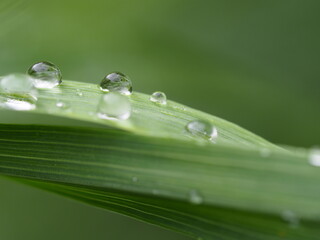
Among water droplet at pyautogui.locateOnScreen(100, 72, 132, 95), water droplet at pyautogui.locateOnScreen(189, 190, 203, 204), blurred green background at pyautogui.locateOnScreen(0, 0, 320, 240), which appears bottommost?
water droplet at pyautogui.locateOnScreen(189, 190, 203, 204)

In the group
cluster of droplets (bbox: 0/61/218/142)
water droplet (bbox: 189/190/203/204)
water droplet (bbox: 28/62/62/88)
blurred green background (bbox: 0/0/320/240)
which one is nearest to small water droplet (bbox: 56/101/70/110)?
cluster of droplets (bbox: 0/61/218/142)

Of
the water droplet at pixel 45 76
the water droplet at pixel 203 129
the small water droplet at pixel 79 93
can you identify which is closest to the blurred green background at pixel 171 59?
the water droplet at pixel 45 76

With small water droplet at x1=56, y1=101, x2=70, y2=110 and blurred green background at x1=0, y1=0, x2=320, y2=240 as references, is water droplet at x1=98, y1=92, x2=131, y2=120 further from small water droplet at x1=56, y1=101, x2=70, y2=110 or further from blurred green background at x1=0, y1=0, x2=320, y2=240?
blurred green background at x1=0, y1=0, x2=320, y2=240

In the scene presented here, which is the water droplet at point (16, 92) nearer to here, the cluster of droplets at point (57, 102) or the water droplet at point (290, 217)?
the cluster of droplets at point (57, 102)

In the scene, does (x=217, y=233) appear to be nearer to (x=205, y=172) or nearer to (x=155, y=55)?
(x=205, y=172)

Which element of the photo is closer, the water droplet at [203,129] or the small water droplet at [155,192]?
the small water droplet at [155,192]

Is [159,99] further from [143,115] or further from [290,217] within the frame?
[290,217]

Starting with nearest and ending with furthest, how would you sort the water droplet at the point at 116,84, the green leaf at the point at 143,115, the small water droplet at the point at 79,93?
the green leaf at the point at 143,115 → the small water droplet at the point at 79,93 → the water droplet at the point at 116,84
